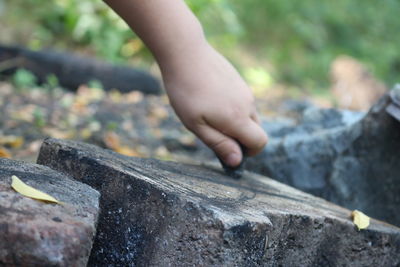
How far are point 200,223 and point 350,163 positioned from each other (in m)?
1.29

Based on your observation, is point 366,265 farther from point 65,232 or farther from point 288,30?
point 288,30

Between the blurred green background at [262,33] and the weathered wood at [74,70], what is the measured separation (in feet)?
3.18

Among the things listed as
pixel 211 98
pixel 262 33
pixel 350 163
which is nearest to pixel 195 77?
pixel 211 98

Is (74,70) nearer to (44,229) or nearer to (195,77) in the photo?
(195,77)

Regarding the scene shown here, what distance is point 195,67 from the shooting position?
169 centimetres

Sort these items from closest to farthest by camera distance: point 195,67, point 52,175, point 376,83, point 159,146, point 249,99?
1. point 52,175
2. point 195,67
3. point 249,99
4. point 159,146
5. point 376,83

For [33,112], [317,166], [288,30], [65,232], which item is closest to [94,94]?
[33,112]

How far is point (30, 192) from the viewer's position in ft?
3.78

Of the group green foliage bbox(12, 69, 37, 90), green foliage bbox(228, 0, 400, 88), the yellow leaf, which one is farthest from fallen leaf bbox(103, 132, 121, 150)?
green foliage bbox(228, 0, 400, 88)

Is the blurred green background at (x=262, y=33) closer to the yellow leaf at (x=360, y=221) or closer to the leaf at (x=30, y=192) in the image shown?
the yellow leaf at (x=360, y=221)

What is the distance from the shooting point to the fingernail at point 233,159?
1902 mm

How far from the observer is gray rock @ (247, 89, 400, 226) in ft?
7.32

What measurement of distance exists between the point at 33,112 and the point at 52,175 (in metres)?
2.45

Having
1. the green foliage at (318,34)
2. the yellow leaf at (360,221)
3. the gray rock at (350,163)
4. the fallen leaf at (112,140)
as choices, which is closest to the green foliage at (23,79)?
the fallen leaf at (112,140)
